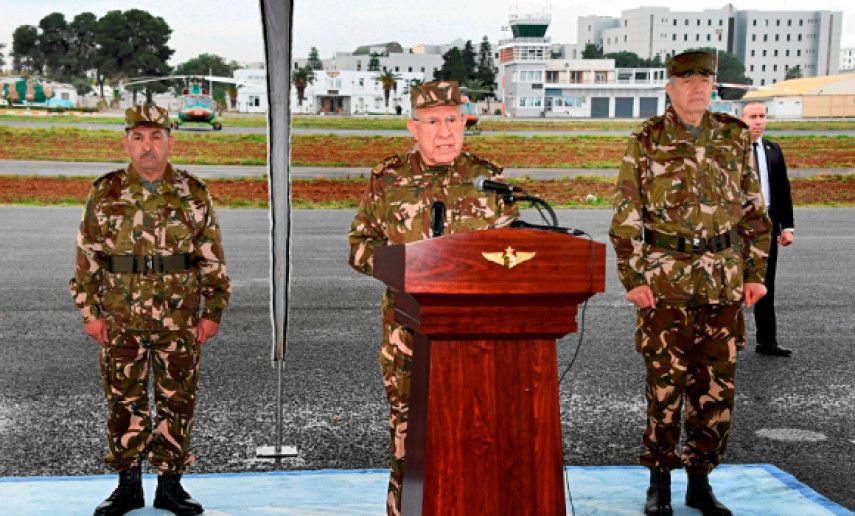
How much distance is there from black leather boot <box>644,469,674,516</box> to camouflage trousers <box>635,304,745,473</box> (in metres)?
0.04

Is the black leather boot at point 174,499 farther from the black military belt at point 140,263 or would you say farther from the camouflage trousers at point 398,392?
the camouflage trousers at point 398,392

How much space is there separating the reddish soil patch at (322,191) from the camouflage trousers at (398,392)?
1739 cm

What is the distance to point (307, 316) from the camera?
349 inches

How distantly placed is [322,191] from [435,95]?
19554 millimetres

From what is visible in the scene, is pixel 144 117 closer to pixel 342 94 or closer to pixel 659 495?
pixel 659 495

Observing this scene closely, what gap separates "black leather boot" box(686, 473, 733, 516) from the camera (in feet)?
12.4

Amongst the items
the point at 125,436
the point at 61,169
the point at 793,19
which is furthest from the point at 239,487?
the point at 793,19

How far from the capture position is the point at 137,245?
3.71 m

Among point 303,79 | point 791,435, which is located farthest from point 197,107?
point 791,435

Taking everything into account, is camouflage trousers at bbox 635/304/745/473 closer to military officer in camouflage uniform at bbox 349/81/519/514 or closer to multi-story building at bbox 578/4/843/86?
military officer in camouflage uniform at bbox 349/81/519/514

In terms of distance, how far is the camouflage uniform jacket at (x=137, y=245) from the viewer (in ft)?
12.1

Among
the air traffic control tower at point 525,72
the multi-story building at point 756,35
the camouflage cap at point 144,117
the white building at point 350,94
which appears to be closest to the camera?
the camouflage cap at point 144,117

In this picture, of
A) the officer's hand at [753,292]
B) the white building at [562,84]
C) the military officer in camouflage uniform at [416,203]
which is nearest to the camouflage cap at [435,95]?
the military officer in camouflage uniform at [416,203]

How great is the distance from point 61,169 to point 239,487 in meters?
21.0
